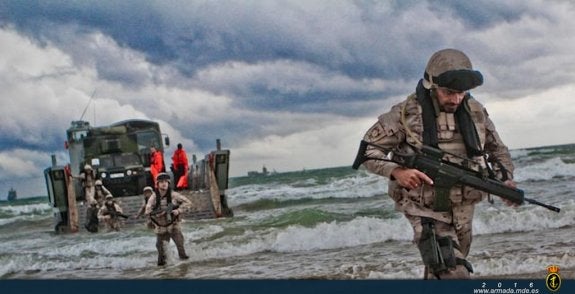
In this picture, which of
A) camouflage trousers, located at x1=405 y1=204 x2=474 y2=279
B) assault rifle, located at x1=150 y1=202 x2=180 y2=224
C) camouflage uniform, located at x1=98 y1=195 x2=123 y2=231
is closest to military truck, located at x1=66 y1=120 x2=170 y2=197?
camouflage uniform, located at x1=98 y1=195 x2=123 y2=231

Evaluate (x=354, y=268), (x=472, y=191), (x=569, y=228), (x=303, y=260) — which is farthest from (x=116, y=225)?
(x=472, y=191)

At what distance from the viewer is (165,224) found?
212 inches

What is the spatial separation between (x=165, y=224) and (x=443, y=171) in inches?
126

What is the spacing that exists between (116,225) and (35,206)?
4995mm

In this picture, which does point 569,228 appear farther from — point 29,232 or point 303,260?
point 29,232

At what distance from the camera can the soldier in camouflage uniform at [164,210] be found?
5242 mm

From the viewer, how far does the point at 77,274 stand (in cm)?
566

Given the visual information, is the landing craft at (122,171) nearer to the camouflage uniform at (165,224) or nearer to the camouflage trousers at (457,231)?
the camouflage uniform at (165,224)

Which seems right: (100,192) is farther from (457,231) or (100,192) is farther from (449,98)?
(449,98)

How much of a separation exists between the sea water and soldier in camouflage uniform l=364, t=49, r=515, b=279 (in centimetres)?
163

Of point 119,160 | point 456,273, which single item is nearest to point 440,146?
point 456,273

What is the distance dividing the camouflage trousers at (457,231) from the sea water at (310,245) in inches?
60.4

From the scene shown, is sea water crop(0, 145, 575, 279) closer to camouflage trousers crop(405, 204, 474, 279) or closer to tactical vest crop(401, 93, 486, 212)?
camouflage trousers crop(405, 204, 474, 279)
